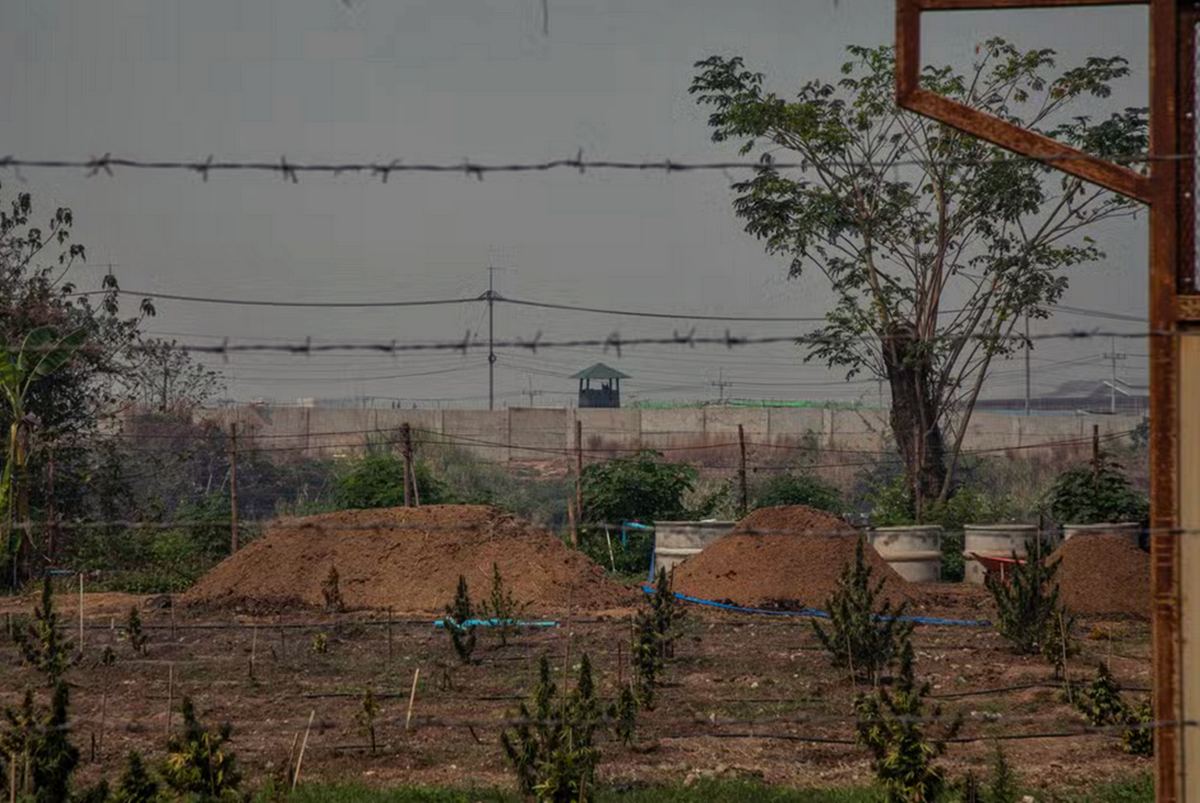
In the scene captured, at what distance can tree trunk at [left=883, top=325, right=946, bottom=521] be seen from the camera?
21.8 metres

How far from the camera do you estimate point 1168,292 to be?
373 centimetres

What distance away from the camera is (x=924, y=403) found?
73.8 ft

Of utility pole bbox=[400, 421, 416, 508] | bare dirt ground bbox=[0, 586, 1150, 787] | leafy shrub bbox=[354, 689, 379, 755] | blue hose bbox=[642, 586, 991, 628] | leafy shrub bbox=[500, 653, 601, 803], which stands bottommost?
bare dirt ground bbox=[0, 586, 1150, 787]

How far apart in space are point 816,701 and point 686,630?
4.29m

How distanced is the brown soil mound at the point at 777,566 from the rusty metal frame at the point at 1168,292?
37.1 feet

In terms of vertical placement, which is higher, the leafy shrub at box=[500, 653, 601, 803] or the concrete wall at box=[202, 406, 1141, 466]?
the concrete wall at box=[202, 406, 1141, 466]

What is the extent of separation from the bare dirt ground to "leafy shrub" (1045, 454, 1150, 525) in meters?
4.58

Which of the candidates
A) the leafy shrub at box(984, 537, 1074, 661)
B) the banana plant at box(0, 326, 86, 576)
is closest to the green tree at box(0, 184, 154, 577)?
the banana plant at box(0, 326, 86, 576)

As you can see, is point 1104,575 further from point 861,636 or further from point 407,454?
point 407,454

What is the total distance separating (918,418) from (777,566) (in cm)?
733

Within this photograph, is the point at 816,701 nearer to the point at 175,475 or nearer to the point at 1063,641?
the point at 1063,641

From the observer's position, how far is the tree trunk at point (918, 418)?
21.8 meters

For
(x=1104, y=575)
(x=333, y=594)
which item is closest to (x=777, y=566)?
(x=1104, y=575)

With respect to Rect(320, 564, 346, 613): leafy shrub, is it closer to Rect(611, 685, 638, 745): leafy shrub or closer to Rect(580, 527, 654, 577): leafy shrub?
Rect(580, 527, 654, 577): leafy shrub
